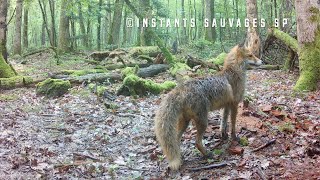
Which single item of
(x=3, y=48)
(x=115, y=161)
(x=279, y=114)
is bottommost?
(x=115, y=161)

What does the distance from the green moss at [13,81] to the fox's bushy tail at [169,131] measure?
30.2ft

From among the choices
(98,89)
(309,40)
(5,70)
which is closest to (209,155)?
(98,89)

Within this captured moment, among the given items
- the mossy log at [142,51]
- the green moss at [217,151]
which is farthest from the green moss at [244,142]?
the mossy log at [142,51]

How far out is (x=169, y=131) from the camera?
230 inches

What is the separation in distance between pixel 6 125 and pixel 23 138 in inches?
43.5

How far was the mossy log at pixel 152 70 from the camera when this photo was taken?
1623cm

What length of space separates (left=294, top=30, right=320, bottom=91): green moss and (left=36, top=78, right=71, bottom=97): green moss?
7355 millimetres

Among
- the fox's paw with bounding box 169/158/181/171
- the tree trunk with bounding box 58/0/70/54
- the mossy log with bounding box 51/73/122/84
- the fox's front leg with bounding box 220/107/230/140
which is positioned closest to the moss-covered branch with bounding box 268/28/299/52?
the mossy log with bounding box 51/73/122/84

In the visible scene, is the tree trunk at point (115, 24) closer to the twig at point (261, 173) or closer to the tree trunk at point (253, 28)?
the tree trunk at point (253, 28)

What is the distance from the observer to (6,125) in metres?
8.74

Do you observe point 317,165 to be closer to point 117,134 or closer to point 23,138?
point 117,134

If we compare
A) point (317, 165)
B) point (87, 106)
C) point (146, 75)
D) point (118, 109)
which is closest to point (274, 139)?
point (317, 165)

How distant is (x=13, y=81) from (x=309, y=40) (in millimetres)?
10211

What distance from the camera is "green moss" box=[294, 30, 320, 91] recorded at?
36.6 ft
